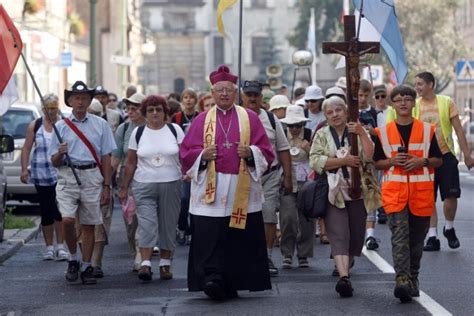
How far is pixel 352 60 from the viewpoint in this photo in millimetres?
12219

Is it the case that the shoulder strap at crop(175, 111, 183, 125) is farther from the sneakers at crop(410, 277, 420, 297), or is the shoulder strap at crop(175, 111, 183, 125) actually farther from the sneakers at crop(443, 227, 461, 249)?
the sneakers at crop(410, 277, 420, 297)

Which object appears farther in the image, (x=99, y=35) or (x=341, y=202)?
(x=99, y=35)

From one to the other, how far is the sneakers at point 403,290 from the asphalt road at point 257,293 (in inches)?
2.5

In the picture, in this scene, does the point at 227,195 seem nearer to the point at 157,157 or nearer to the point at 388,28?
the point at 157,157

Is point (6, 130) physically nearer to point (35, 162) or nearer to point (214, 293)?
point (35, 162)

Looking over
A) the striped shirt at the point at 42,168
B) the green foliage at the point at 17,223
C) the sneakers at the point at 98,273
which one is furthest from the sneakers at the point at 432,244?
the green foliage at the point at 17,223

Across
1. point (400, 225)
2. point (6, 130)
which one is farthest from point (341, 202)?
point (6, 130)

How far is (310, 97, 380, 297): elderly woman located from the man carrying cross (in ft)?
1.78

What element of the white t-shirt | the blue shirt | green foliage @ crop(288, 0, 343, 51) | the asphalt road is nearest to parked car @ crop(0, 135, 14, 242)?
the asphalt road

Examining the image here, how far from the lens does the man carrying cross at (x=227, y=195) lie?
12117 mm

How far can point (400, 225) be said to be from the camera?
11820 millimetres

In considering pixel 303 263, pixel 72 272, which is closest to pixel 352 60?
pixel 303 263

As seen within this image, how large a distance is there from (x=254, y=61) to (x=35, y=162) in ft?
427

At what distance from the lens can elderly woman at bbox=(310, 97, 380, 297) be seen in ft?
40.5
